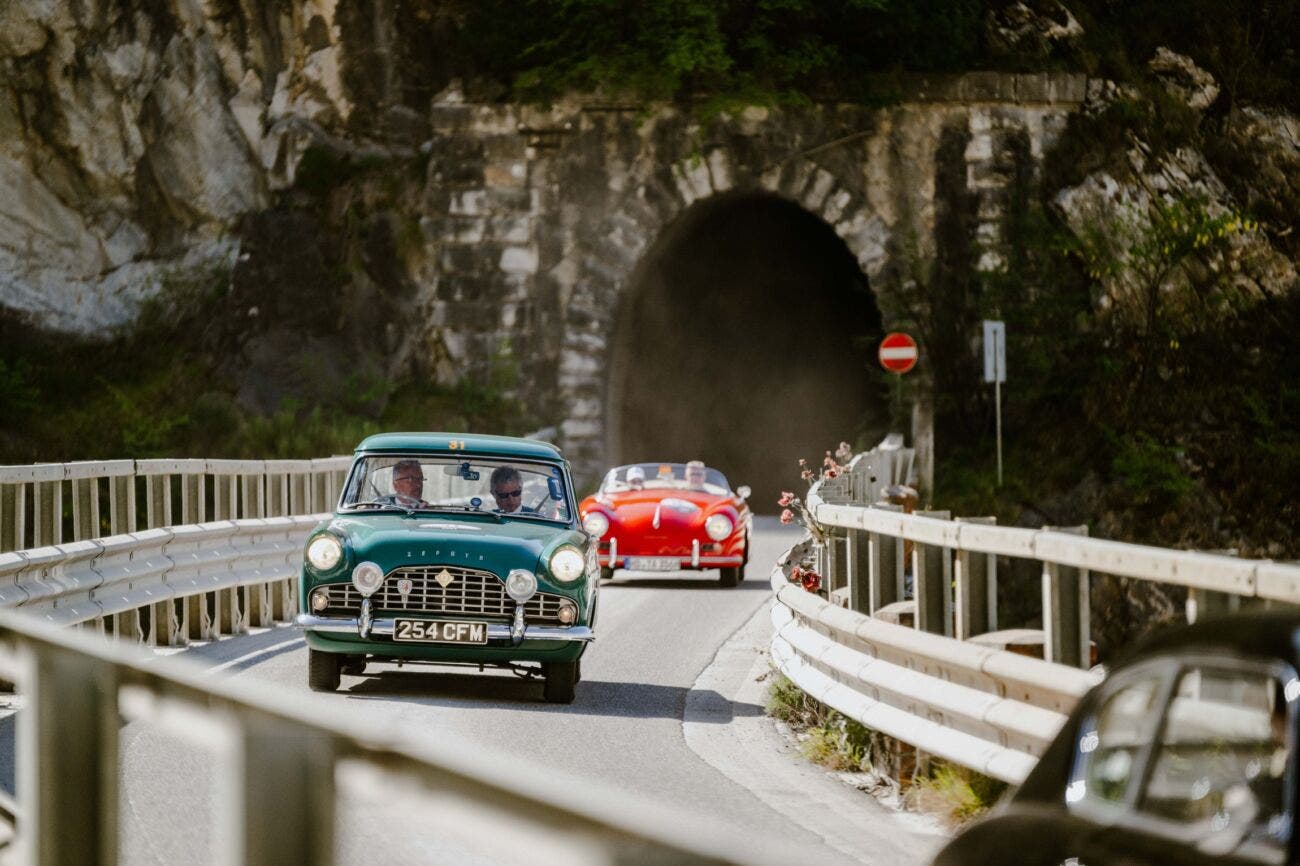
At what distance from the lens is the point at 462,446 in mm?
12328

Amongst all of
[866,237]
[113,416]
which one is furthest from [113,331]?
[866,237]

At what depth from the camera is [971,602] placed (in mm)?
7695

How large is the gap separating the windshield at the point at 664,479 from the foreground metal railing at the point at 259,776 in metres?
16.2

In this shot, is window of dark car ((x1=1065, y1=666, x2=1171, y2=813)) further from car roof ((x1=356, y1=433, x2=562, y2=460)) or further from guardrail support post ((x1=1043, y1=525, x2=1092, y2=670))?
car roof ((x1=356, y1=433, x2=562, y2=460))

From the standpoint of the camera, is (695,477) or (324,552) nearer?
(324,552)

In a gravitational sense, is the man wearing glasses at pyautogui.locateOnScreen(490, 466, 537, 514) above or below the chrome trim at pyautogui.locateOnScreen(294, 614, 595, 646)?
above

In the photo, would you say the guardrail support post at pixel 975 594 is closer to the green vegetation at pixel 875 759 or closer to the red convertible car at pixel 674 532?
the green vegetation at pixel 875 759

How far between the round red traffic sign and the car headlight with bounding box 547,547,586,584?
1921 centimetres

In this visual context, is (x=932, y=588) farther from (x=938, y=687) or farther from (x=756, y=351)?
(x=756, y=351)

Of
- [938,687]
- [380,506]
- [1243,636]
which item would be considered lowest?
[938,687]

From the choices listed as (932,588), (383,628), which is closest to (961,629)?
(932,588)

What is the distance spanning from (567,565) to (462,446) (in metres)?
1.47

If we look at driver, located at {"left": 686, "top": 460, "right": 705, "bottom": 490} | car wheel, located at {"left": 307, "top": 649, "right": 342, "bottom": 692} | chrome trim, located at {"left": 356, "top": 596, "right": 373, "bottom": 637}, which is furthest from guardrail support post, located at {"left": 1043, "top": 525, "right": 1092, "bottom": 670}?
driver, located at {"left": 686, "top": 460, "right": 705, "bottom": 490}

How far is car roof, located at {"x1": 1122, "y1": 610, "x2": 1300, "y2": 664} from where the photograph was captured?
3.08 m
